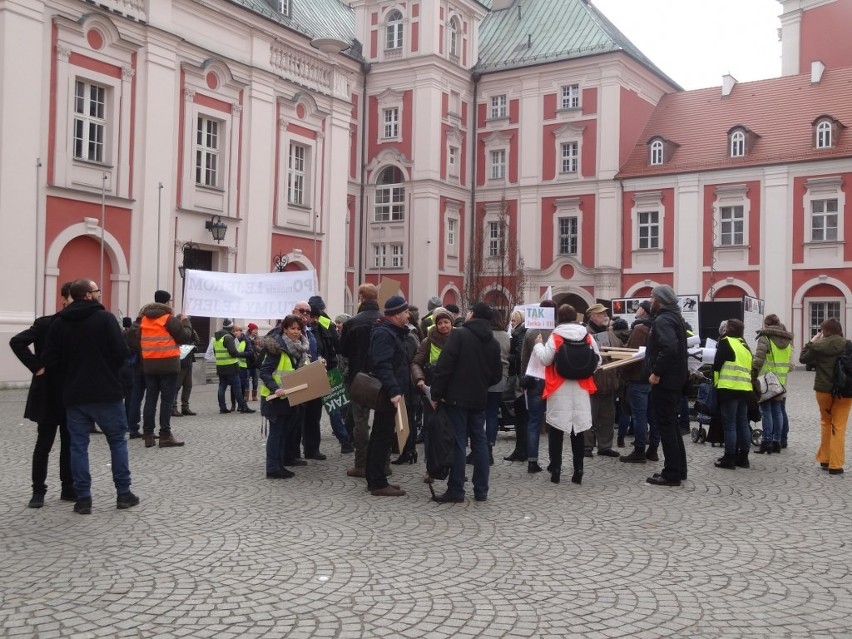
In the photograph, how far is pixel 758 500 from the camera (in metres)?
8.15

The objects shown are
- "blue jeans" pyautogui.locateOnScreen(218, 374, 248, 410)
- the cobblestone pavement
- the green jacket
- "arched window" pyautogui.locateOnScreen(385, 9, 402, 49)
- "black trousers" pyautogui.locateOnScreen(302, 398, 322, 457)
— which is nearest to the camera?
the cobblestone pavement

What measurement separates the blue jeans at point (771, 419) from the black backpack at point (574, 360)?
3625 mm

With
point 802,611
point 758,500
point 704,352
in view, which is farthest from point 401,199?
point 802,611

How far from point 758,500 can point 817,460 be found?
2.66 meters

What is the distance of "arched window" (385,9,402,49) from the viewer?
43.2 m

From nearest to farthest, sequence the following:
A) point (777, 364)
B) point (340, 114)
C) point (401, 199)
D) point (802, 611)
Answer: point (802, 611)
point (777, 364)
point (340, 114)
point (401, 199)

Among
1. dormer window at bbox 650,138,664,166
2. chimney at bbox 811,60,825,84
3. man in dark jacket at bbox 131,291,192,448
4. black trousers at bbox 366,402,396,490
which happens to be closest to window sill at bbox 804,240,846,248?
dormer window at bbox 650,138,664,166

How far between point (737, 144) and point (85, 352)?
1490 inches

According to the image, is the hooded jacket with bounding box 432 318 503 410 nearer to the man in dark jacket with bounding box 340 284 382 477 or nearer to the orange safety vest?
the man in dark jacket with bounding box 340 284 382 477

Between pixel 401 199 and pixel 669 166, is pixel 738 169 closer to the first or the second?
pixel 669 166

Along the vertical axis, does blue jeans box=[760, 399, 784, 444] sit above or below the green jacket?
below

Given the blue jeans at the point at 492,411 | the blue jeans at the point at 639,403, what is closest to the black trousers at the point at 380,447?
the blue jeans at the point at 492,411

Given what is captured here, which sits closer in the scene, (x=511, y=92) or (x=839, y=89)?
(x=839, y=89)

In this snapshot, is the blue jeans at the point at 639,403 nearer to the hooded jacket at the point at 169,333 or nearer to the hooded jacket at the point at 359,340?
the hooded jacket at the point at 359,340
